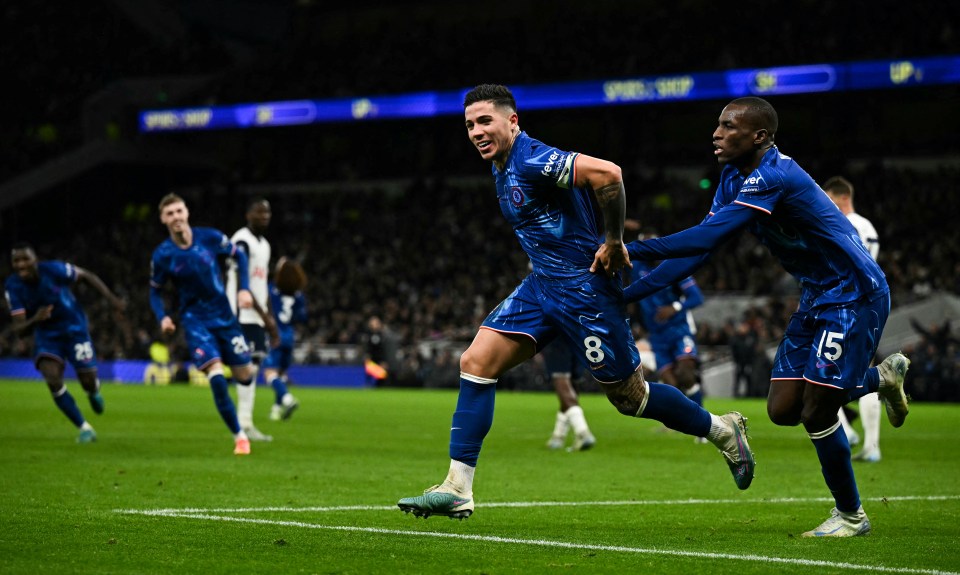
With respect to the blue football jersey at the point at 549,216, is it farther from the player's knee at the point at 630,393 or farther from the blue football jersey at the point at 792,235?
the player's knee at the point at 630,393

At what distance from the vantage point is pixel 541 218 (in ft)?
23.5

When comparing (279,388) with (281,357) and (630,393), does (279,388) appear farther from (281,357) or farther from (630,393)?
(630,393)

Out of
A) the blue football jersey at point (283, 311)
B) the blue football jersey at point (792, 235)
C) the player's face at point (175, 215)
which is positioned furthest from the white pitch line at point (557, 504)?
the blue football jersey at point (283, 311)

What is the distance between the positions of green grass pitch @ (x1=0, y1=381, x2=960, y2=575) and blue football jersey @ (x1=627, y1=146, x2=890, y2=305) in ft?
4.58

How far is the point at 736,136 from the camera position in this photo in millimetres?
7129

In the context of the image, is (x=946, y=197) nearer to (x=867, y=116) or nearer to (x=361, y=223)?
(x=867, y=116)

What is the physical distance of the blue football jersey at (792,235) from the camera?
6785 millimetres

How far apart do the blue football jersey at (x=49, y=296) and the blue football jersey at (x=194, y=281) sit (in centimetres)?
200

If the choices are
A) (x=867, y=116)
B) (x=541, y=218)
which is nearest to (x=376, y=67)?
(x=867, y=116)

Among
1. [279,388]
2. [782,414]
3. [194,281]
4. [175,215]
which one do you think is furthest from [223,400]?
[782,414]

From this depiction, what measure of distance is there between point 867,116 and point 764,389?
14.6 metres

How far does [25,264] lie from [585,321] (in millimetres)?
9386

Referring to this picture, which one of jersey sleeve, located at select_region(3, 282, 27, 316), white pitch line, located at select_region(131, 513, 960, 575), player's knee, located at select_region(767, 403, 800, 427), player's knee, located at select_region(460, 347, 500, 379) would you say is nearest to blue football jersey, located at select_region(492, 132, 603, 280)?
player's knee, located at select_region(460, 347, 500, 379)

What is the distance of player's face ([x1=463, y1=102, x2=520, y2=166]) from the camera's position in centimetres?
718
